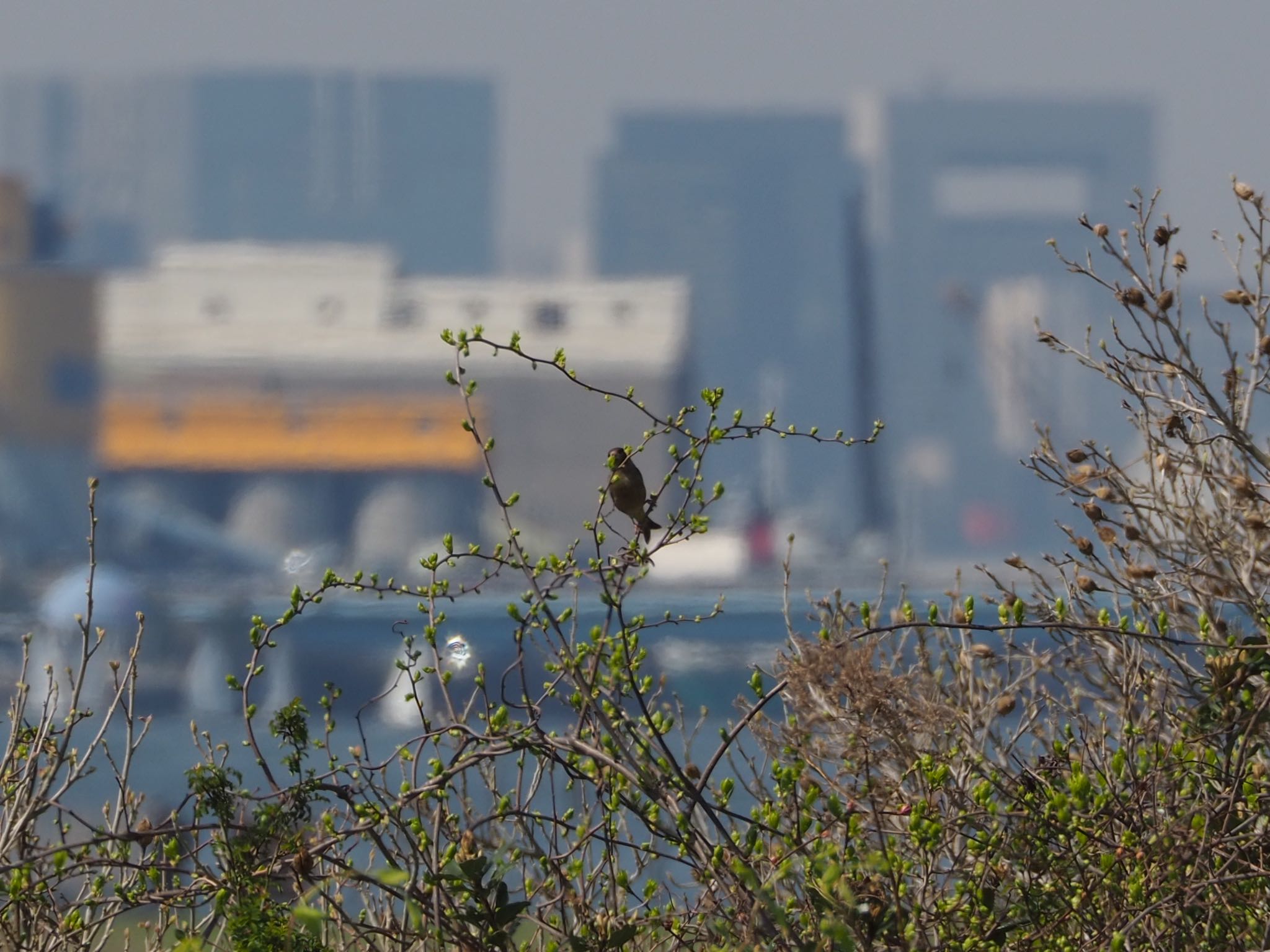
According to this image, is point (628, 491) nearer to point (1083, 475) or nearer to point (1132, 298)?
point (1083, 475)

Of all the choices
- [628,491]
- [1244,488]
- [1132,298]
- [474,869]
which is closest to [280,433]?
[628,491]

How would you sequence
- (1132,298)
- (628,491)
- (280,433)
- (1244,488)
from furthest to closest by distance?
(280,433), (628,491), (1132,298), (1244,488)

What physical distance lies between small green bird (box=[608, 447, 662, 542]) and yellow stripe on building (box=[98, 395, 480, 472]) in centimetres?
8160

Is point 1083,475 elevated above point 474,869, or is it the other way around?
point 1083,475

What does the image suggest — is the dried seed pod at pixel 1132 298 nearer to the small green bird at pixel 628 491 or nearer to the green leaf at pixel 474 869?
the small green bird at pixel 628 491

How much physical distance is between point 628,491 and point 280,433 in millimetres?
85259

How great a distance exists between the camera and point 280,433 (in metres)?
87.6

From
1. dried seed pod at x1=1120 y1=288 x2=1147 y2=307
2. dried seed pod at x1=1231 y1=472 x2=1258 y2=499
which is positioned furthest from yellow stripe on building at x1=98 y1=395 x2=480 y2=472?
dried seed pod at x1=1231 y1=472 x2=1258 y2=499

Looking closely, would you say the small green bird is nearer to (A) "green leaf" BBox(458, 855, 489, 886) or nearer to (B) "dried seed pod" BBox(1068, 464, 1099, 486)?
(A) "green leaf" BBox(458, 855, 489, 886)

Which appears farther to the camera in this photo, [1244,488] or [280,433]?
[280,433]

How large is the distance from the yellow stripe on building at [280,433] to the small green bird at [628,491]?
8160 centimetres

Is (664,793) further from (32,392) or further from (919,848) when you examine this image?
(32,392)

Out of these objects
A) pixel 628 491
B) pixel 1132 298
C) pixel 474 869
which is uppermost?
pixel 1132 298

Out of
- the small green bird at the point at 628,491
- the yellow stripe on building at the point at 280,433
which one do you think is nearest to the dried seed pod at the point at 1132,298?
the small green bird at the point at 628,491
